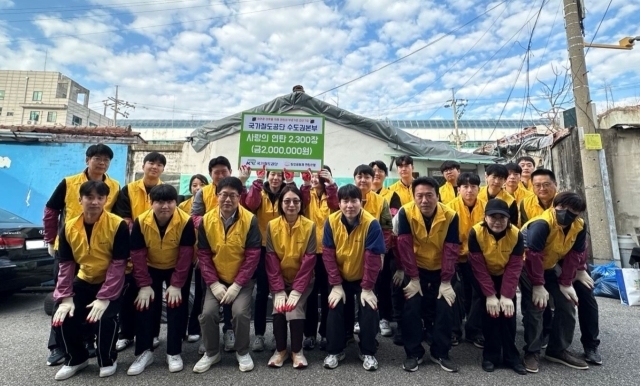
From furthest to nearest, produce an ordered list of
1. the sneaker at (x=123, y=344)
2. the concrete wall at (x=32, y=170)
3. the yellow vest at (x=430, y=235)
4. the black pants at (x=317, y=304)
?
the concrete wall at (x=32, y=170)
the black pants at (x=317, y=304)
the sneaker at (x=123, y=344)
the yellow vest at (x=430, y=235)

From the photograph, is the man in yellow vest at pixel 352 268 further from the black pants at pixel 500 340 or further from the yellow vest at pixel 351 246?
the black pants at pixel 500 340

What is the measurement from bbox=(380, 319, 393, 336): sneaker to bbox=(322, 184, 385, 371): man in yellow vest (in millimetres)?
763

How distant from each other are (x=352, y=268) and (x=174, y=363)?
5.82 ft

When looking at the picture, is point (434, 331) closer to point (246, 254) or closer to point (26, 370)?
point (246, 254)

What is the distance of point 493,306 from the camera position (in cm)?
294

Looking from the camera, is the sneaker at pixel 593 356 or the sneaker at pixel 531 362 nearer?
the sneaker at pixel 531 362

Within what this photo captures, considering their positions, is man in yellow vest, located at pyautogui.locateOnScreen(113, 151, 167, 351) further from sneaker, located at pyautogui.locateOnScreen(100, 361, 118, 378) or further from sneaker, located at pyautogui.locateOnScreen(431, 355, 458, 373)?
sneaker, located at pyautogui.locateOnScreen(431, 355, 458, 373)

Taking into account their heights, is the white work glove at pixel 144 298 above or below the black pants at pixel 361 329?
above

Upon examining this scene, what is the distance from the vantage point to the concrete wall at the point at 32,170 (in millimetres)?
9461

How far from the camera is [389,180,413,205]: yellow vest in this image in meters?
4.41

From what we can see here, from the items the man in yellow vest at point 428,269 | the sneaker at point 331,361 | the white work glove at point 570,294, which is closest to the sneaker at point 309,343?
the sneaker at point 331,361

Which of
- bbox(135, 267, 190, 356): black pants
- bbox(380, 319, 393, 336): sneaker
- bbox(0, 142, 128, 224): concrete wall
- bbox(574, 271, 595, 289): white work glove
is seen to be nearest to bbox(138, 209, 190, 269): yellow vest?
bbox(135, 267, 190, 356): black pants

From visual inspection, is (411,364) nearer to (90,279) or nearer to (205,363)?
(205,363)

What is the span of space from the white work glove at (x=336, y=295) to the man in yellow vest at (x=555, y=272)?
1.72 meters
